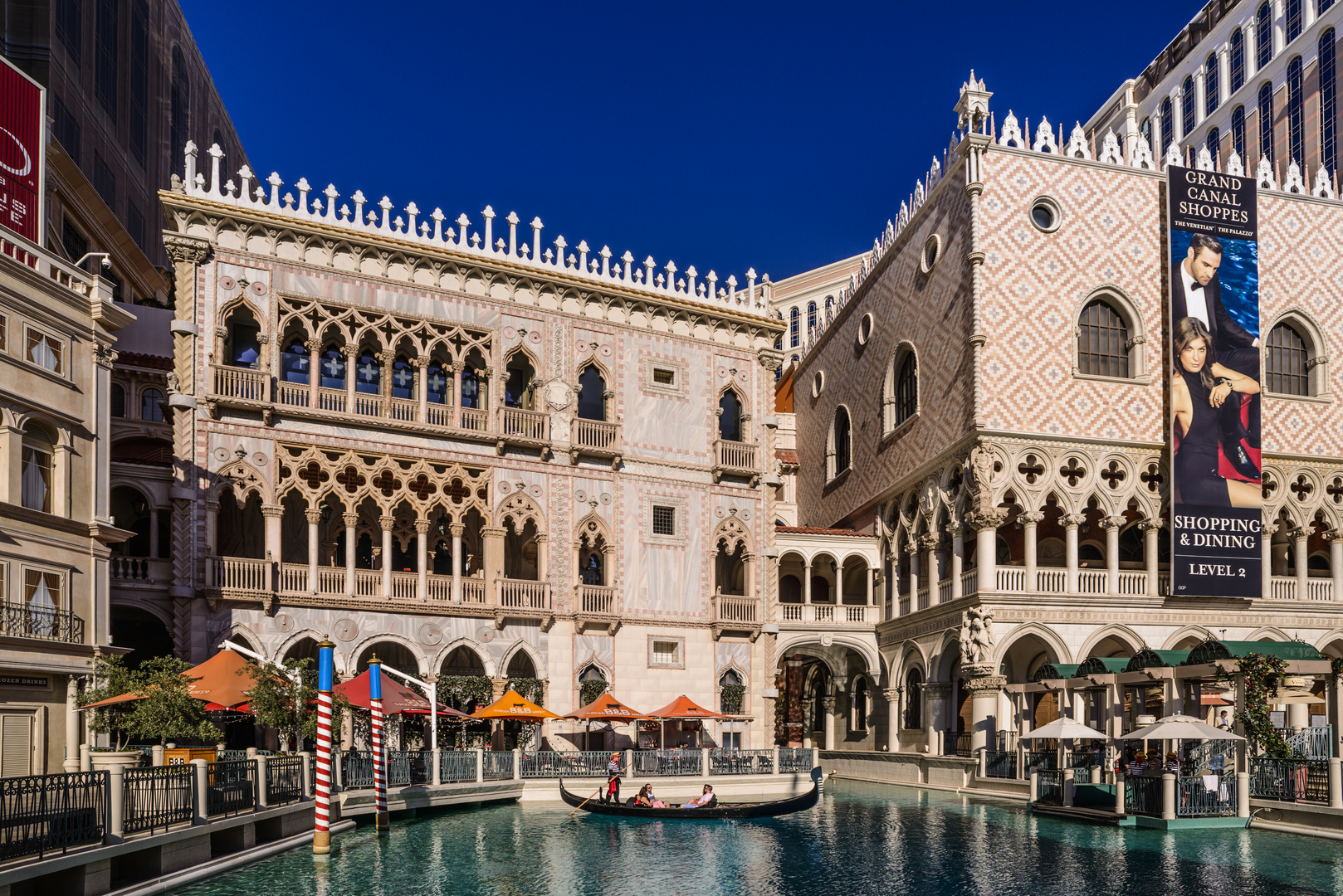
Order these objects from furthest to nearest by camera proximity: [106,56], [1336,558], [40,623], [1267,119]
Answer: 1. [1267,119]
2. [106,56]
3. [1336,558]
4. [40,623]

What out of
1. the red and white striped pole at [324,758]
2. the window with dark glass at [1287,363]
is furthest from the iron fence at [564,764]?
the window with dark glass at [1287,363]

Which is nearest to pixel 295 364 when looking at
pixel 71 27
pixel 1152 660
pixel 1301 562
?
pixel 71 27

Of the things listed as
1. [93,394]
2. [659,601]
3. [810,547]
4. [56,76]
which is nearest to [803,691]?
[810,547]

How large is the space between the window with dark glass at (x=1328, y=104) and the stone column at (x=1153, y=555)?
2157 cm

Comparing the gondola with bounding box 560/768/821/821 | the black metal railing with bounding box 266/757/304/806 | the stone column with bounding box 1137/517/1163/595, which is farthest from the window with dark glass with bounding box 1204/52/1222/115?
the black metal railing with bounding box 266/757/304/806

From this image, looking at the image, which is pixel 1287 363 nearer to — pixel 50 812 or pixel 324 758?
pixel 324 758

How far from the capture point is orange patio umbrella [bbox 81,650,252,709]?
2261 centimetres

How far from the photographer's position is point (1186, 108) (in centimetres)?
6156

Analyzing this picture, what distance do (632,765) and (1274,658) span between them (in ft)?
47.7

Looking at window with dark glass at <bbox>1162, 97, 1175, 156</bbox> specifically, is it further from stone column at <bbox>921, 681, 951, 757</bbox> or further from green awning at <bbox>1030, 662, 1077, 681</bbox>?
green awning at <bbox>1030, 662, 1077, 681</bbox>

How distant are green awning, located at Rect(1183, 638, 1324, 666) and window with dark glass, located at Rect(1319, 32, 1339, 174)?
27185mm

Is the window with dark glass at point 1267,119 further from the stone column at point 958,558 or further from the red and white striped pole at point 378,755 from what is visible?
the red and white striped pole at point 378,755

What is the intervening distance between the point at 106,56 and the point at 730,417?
24.5 meters

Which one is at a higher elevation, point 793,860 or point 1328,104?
point 1328,104
